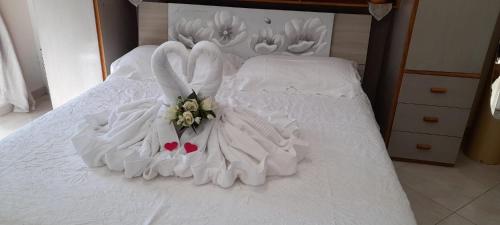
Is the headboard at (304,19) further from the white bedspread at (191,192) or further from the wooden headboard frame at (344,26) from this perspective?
the white bedspread at (191,192)

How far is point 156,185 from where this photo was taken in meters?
1.28

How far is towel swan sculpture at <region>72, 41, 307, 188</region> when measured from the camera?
131cm

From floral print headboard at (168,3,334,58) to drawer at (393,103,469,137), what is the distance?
0.69m

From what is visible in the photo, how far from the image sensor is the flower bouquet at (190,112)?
4.75 ft

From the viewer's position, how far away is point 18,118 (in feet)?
9.77

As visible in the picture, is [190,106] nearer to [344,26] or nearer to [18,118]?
[344,26]

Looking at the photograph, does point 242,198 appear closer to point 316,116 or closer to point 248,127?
point 248,127

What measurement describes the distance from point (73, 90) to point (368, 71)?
2.25m

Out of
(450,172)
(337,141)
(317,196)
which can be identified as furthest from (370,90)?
(317,196)

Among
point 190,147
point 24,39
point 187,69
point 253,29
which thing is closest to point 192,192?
point 190,147

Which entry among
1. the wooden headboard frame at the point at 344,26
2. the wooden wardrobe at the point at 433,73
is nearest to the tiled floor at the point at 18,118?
the wooden headboard frame at the point at 344,26

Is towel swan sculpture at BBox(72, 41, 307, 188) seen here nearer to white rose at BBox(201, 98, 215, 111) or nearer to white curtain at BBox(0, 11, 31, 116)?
white rose at BBox(201, 98, 215, 111)

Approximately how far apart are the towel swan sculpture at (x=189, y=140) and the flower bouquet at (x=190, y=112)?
4 cm

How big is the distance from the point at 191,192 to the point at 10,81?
257cm
